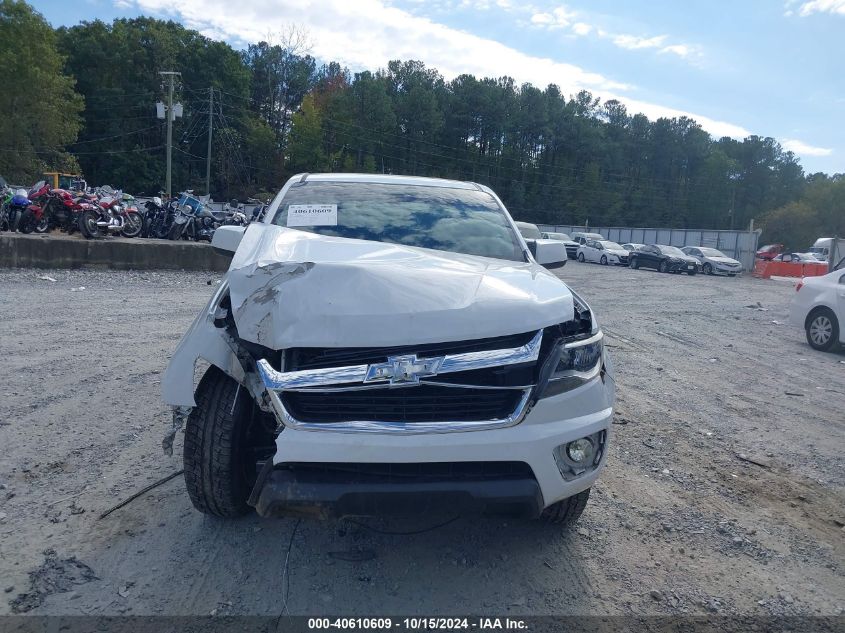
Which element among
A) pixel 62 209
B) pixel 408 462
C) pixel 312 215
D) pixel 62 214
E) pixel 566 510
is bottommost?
pixel 566 510

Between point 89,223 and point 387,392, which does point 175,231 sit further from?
point 387,392

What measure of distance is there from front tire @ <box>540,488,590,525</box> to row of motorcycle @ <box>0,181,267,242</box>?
13.7 meters

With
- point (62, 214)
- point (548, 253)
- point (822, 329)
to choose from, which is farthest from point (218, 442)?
point (62, 214)

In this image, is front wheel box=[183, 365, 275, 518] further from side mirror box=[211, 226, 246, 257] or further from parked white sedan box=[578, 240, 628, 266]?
parked white sedan box=[578, 240, 628, 266]

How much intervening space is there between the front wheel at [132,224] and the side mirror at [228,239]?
14649mm

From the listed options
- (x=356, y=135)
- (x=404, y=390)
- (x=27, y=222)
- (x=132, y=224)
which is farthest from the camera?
(x=356, y=135)

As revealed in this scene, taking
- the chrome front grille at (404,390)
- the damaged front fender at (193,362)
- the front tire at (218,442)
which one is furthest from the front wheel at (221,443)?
the chrome front grille at (404,390)

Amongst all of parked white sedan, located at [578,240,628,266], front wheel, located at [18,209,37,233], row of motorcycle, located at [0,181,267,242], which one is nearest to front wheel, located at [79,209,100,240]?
row of motorcycle, located at [0,181,267,242]

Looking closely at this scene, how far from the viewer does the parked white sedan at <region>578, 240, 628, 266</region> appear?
1419 inches

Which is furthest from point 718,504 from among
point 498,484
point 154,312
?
point 154,312

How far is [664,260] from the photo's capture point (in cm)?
3266

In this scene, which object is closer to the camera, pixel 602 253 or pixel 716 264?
pixel 716 264

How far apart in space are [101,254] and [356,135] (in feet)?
182

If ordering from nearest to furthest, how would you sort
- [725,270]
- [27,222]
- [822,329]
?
[822,329] < [27,222] < [725,270]
